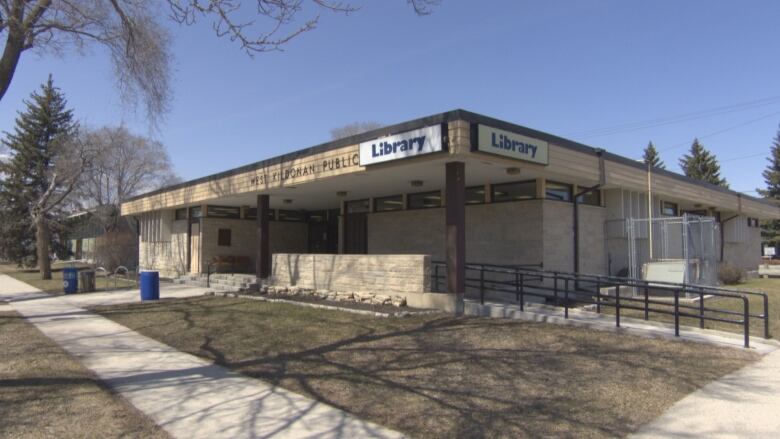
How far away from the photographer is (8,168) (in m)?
36.9

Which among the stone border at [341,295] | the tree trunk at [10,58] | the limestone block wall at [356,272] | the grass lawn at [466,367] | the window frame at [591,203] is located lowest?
the grass lawn at [466,367]

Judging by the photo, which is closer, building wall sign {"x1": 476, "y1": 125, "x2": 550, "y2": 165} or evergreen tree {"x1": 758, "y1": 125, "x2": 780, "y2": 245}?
building wall sign {"x1": 476, "y1": 125, "x2": 550, "y2": 165}

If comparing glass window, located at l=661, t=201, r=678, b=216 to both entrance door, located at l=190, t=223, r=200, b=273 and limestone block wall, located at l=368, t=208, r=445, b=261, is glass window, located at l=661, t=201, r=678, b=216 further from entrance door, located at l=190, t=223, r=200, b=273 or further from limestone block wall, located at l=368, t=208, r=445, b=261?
entrance door, located at l=190, t=223, r=200, b=273

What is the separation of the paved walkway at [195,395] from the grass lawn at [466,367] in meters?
0.29

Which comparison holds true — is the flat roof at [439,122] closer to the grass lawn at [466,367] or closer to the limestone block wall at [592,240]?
the limestone block wall at [592,240]

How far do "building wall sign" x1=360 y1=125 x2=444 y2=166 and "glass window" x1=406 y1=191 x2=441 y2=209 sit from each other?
14.7 ft

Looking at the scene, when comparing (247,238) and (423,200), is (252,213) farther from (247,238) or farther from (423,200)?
(423,200)

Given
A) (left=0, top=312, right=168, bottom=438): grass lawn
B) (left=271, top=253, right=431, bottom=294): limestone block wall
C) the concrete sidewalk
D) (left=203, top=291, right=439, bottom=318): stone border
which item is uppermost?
(left=271, top=253, right=431, bottom=294): limestone block wall

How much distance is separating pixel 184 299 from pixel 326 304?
5164 millimetres

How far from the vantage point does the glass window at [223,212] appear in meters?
21.7

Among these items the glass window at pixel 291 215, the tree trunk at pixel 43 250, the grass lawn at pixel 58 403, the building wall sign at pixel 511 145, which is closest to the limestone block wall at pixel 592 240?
the building wall sign at pixel 511 145

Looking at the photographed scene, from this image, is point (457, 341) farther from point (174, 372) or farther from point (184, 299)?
point (184, 299)

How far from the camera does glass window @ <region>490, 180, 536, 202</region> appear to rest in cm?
1336

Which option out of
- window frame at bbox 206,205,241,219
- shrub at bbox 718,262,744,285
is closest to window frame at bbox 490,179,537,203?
window frame at bbox 206,205,241,219
